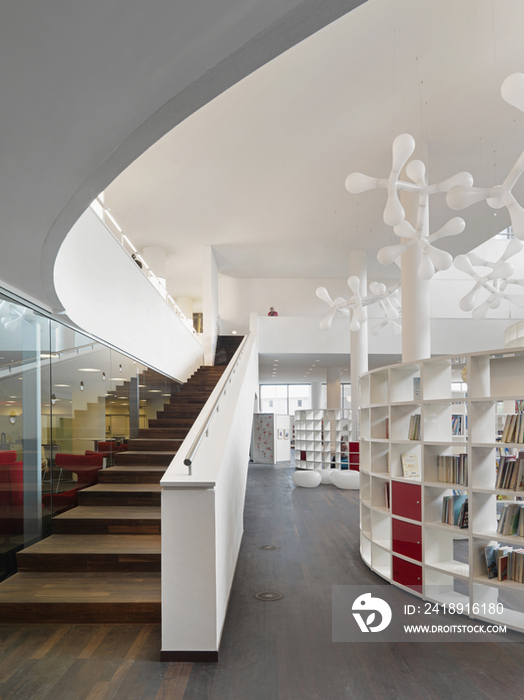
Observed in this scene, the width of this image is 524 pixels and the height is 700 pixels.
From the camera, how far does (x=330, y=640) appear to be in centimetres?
386

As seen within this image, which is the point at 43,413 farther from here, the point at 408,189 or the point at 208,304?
the point at 208,304

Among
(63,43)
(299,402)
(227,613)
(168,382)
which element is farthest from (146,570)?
(299,402)

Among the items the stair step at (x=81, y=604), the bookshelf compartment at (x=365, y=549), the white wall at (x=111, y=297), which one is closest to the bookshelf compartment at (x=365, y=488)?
the bookshelf compartment at (x=365, y=549)

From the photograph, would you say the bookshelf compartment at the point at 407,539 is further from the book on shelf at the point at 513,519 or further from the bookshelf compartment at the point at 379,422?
the bookshelf compartment at the point at 379,422

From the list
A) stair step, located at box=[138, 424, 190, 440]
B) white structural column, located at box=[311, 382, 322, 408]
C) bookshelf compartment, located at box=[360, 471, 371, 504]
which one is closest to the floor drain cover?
bookshelf compartment, located at box=[360, 471, 371, 504]

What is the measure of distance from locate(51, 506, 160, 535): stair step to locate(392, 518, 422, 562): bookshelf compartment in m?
2.41

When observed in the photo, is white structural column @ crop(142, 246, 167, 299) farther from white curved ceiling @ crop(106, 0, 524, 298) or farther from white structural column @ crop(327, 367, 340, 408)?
white structural column @ crop(327, 367, 340, 408)

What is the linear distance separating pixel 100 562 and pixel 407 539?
2.89 m

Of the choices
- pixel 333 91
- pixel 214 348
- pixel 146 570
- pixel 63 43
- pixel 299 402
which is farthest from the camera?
pixel 299 402

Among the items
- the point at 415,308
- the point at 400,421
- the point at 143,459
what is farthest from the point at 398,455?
the point at 143,459

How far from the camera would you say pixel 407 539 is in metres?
4.75

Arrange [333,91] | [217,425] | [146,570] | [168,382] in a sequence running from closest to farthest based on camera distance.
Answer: [146,570] → [217,425] → [333,91] → [168,382]

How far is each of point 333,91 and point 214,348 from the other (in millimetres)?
8714

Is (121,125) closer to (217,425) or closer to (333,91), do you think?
(217,425)
